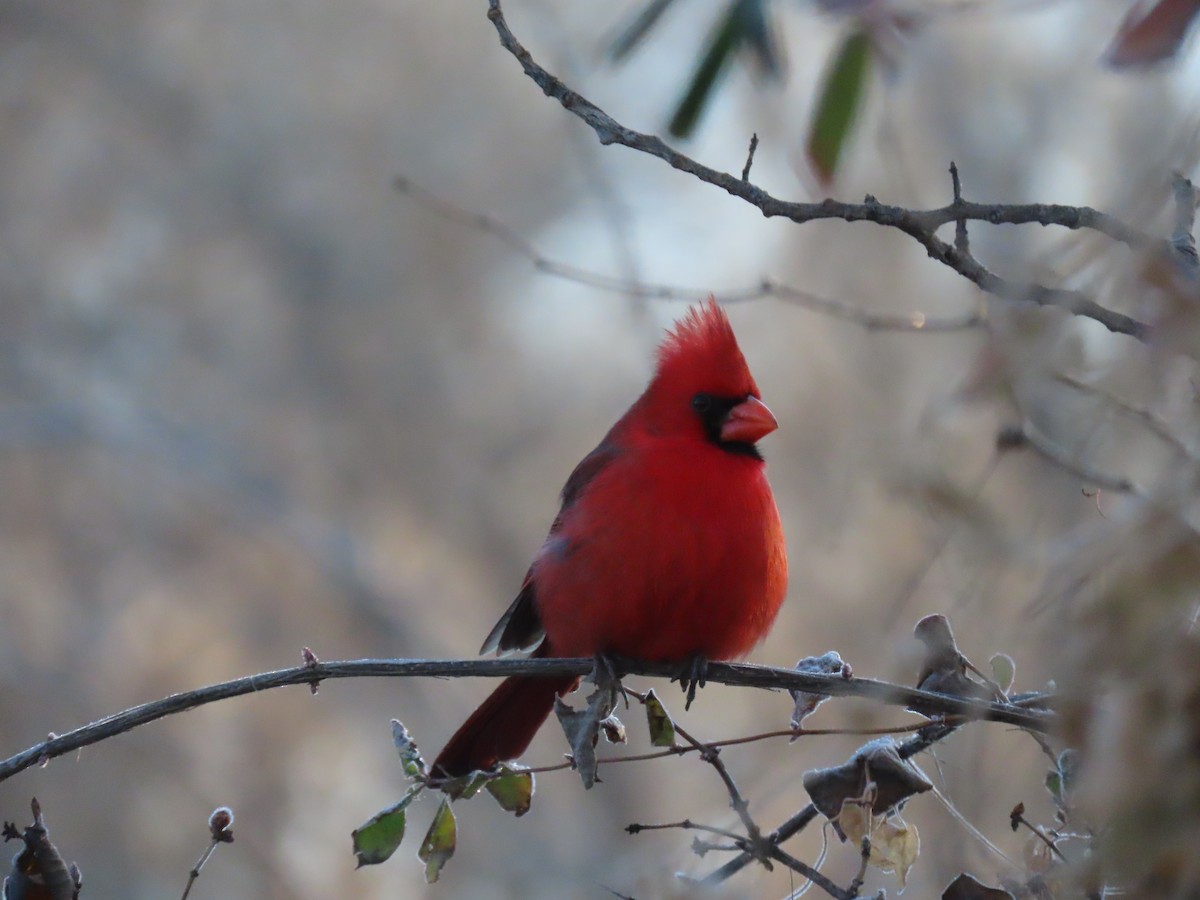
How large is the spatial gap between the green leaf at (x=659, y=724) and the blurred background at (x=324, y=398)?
141 inches

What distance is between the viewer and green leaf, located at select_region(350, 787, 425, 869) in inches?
63.1

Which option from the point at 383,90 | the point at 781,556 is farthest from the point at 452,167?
the point at 781,556

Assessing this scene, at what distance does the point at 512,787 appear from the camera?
65.1 inches

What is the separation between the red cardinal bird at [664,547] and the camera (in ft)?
7.78

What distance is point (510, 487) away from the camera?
7.62m

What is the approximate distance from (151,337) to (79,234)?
85 cm

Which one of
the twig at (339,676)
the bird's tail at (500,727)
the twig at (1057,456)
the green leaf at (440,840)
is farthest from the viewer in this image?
the bird's tail at (500,727)

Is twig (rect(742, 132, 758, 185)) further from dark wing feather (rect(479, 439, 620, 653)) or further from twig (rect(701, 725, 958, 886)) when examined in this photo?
dark wing feather (rect(479, 439, 620, 653))

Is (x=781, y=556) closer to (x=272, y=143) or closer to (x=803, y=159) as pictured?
(x=803, y=159)

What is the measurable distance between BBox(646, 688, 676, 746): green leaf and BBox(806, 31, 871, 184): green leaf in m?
0.66

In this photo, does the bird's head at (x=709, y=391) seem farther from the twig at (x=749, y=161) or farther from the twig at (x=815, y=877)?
the twig at (x=815, y=877)

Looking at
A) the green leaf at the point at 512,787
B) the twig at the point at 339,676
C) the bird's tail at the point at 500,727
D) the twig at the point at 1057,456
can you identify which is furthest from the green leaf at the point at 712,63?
the bird's tail at the point at 500,727

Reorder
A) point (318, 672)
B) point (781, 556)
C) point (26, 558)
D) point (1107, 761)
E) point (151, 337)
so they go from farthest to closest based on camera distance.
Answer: point (151, 337) → point (26, 558) → point (781, 556) → point (318, 672) → point (1107, 761)

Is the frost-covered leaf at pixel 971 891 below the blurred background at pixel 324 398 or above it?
below
